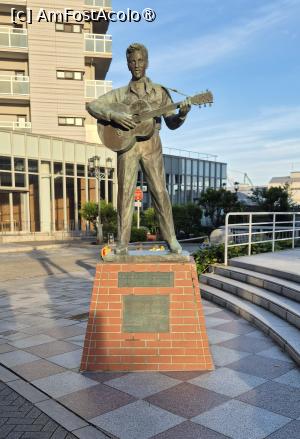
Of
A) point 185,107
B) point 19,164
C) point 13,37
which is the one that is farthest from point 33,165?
point 185,107

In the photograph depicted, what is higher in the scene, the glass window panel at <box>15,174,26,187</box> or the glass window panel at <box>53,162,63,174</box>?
the glass window panel at <box>53,162,63,174</box>

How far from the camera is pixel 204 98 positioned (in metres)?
4.23

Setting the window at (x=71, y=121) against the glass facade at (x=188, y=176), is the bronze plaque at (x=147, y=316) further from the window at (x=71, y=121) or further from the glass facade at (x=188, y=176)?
the glass facade at (x=188, y=176)

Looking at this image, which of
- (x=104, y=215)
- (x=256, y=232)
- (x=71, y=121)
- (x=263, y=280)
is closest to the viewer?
(x=263, y=280)

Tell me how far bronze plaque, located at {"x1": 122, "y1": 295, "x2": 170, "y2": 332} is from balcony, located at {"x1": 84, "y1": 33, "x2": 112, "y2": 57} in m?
29.1

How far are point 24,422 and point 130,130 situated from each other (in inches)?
125

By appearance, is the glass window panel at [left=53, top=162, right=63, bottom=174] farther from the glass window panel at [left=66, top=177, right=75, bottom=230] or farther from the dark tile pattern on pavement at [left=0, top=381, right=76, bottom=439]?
the dark tile pattern on pavement at [left=0, top=381, right=76, bottom=439]

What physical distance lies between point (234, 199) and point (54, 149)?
13.3 m

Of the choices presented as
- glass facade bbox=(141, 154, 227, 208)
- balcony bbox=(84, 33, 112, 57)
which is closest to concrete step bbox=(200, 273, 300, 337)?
balcony bbox=(84, 33, 112, 57)

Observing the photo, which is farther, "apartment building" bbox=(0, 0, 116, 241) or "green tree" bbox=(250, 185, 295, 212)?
"apartment building" bbox=(0, 0, 116, 241)

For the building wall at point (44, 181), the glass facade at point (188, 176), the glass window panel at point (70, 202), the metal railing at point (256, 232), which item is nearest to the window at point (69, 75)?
the building wall at point (44, 181)

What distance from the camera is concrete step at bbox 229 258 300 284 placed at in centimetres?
670

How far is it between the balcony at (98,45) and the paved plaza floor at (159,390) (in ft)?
91.0

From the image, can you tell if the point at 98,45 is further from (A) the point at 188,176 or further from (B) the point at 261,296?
(B) the point at 261,296
